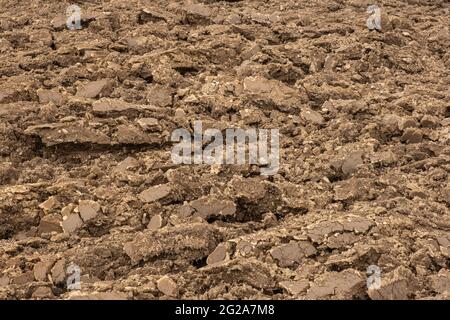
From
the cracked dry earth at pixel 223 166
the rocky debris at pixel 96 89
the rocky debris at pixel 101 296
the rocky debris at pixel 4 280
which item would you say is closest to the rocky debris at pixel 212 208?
the cracked dry earth at pixel 223 166

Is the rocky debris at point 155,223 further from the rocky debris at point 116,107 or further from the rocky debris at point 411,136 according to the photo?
the rocky debris at point 411,136

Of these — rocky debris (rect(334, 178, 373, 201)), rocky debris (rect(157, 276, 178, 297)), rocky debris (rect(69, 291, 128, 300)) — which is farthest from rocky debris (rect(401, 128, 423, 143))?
rocky debris (rect(69, 291, 128, 300))

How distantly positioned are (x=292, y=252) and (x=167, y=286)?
748mm

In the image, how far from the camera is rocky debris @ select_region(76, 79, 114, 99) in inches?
170

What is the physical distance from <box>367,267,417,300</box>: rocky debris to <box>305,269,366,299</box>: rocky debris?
67 mm

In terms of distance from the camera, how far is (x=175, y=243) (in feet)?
11.2

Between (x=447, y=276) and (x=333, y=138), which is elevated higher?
(x=333, y=138)

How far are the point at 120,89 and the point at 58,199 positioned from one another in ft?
3.71

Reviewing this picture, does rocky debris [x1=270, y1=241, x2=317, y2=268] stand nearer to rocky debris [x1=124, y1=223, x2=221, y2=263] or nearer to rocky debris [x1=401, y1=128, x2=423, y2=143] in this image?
rocky debris [x1=124, y1=223, x2=221, y2=263]

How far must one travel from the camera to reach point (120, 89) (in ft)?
14.5

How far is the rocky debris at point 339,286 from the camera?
3148 mm

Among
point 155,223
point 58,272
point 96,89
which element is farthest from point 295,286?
point 96,89
